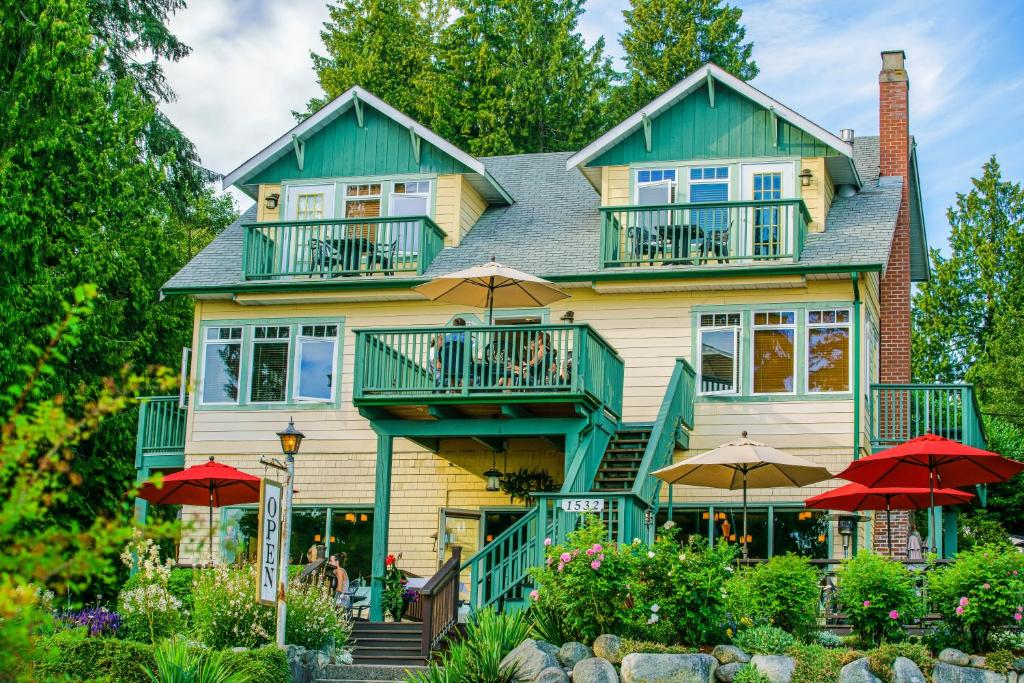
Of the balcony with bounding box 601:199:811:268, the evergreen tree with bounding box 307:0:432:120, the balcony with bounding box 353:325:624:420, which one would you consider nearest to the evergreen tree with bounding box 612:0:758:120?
the evergreen tree with bounding box 307:0:432:120

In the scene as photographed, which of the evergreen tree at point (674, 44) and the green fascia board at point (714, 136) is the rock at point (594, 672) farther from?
the evergreen tree at point (674, 44)

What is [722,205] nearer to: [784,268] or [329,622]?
[784,268]

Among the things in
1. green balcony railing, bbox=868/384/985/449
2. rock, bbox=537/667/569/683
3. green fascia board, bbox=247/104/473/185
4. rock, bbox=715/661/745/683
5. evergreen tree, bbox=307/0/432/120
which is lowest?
rock, bbox=537/667/569/683

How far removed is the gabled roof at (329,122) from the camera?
24.5 m

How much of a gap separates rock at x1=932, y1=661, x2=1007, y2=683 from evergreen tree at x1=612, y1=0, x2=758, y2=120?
27228mm

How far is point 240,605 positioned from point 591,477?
5.66m

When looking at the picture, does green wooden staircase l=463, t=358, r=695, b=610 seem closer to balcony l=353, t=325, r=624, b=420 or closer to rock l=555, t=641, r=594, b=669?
balcony l=353, t=325, r=624, b=420

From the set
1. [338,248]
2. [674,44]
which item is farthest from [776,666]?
[674,44]

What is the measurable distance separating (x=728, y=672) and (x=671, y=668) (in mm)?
568

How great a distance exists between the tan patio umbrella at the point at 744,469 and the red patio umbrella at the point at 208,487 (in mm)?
6423

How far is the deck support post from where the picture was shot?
795 inches

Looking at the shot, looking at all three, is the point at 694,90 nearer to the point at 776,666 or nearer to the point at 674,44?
the point at 776,666

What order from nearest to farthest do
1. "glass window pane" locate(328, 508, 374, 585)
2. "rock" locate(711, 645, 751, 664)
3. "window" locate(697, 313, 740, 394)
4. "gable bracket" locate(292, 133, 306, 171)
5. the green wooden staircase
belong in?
1. "rock" locate(711, 645, 751, 664)
2. the green wooden staircase
3. "window" locate(697, 313, 740, 394)
4. "glass window pane" locate(328, 508, 374, 585)
5. "gable bracket" locate(292, 133, 306, 171)

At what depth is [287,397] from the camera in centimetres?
2394
